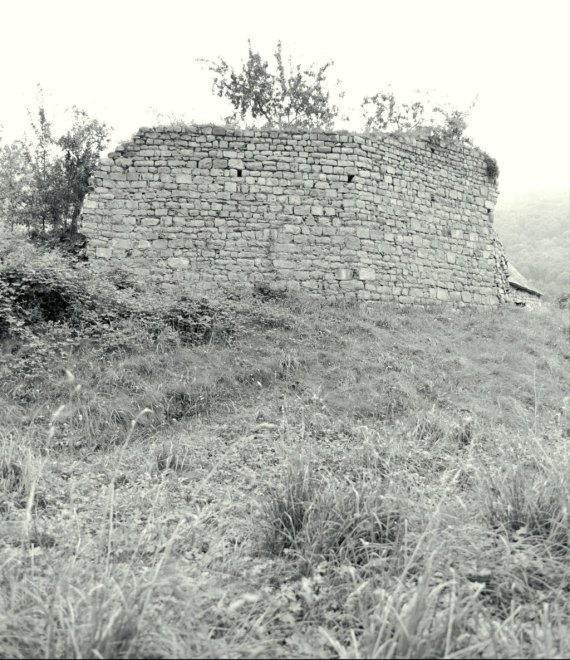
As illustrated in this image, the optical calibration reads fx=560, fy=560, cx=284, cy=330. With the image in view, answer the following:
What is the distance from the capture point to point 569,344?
1136 cm

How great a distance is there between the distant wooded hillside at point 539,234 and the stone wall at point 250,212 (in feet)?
105

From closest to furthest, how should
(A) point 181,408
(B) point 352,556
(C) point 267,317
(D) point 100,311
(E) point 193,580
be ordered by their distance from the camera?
(E) point 193,580 → (B) point 352,556 → (A) point 181,408 → (D) point 100,311 → (C) point 267,317

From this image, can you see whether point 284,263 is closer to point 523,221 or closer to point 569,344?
point 569,344

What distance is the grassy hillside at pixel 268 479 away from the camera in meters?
2.28

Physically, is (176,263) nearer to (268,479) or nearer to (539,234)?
(268,479)

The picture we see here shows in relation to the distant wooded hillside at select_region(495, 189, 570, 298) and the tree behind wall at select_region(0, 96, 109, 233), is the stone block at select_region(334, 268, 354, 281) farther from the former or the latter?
the distant wooded hillside at select_region(495, 189, 570, 298)

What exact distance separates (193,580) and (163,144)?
33.5 ft

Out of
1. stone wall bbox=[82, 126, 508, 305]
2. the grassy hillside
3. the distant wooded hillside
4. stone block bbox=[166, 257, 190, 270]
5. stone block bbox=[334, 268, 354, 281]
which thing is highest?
the distant wooded hillside

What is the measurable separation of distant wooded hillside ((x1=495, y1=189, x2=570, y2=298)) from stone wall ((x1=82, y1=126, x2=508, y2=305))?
3211 centimetres

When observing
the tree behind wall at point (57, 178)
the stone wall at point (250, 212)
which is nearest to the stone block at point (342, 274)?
the stone wall at point (250, 212)

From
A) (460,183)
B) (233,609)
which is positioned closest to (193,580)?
(233,609)

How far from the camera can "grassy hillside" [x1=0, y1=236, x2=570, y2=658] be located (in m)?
2.28

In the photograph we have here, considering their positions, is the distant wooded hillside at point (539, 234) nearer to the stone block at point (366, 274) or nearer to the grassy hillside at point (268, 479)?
the stone block at point (366, 274)

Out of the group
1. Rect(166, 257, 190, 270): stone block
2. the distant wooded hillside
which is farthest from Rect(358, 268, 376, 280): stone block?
the distant wooded hillside
